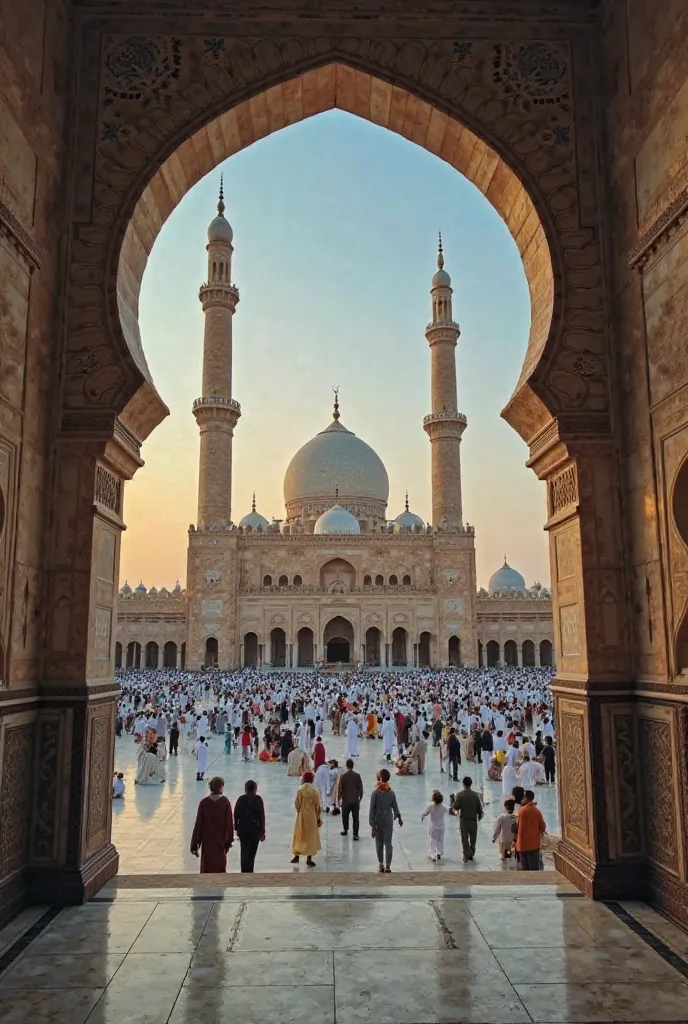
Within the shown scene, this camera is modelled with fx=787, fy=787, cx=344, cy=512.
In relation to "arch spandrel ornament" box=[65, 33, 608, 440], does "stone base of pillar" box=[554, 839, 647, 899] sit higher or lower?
lower

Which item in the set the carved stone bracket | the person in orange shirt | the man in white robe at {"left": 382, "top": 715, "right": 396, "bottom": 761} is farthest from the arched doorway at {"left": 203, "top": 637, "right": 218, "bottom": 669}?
the carved stone bracket

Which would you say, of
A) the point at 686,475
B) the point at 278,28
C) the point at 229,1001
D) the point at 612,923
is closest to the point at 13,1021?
the point at 229,1001

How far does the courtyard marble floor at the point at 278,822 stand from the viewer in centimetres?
669

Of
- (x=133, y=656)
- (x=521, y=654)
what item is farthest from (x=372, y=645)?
(x=133, y=656)

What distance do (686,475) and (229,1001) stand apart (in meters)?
3.04

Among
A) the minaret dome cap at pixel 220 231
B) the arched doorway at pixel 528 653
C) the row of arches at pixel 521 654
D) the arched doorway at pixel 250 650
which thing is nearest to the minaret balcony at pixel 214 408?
the minaret dome cap at pixel 220 231

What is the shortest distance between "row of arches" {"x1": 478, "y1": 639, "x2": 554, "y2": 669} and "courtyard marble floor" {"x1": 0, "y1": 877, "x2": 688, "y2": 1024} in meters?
38.0

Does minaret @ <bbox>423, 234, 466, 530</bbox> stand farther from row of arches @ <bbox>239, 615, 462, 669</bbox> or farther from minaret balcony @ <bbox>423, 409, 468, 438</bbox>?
row of arches @ <bbox>239, 615, 462, 669</bbox>

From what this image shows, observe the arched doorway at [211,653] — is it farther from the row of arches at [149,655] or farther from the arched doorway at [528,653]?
the arched doorway at [528,653]

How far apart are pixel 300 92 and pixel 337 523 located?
34.7 metres

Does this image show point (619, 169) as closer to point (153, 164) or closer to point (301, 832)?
point (153, 164)

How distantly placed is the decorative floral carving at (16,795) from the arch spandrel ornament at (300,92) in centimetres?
190

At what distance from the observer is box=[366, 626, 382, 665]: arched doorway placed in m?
39.0

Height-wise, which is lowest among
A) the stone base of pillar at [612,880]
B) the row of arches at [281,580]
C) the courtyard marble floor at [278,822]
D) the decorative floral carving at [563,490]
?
the courtyard marble floor at [278,822]
